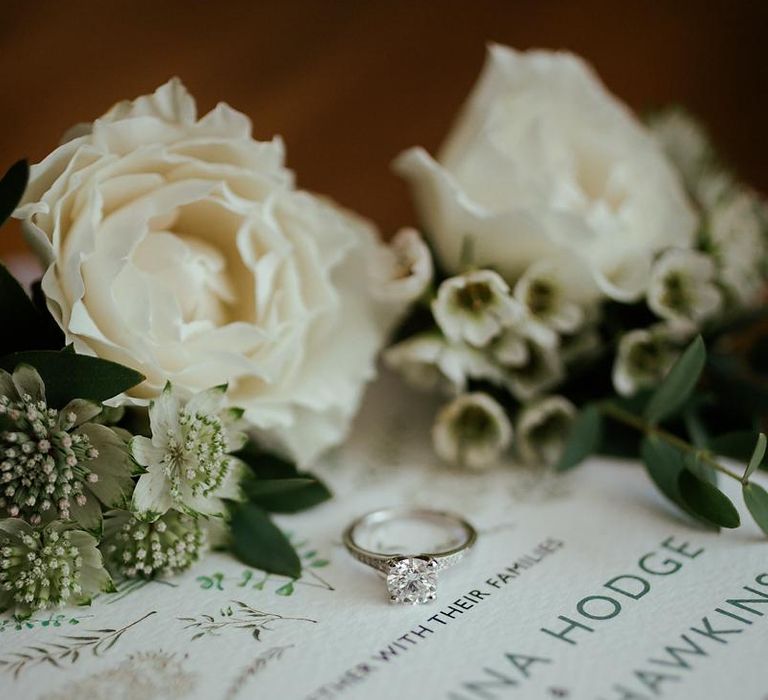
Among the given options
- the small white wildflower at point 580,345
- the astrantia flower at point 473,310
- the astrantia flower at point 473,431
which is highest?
the astrantia flower at point 473,310

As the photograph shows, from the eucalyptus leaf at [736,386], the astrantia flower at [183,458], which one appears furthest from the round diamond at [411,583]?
the eucalyptus leaf at [736,386]

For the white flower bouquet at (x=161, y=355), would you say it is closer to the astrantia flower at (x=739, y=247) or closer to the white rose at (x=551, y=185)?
the white rose at (x=551, y=185)

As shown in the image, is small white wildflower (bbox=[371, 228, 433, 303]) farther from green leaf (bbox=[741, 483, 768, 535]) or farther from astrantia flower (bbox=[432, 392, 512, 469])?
green leaf (bbox=[741, 483, 768, 535])

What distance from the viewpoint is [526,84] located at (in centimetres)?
67

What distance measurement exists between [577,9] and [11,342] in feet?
2.89

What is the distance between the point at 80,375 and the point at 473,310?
0.28 meters

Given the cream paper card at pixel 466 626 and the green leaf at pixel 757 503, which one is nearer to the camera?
the cream paper card at pixel 466 626

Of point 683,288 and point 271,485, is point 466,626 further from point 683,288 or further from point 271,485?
point 683,288

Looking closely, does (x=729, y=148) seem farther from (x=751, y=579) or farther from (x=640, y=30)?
(x=751, y=579)

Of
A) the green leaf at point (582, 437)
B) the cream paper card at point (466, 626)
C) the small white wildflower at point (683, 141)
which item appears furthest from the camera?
the small white wildflower at point (683, 141)

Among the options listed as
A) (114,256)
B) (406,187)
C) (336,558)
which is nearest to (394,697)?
(336,558)

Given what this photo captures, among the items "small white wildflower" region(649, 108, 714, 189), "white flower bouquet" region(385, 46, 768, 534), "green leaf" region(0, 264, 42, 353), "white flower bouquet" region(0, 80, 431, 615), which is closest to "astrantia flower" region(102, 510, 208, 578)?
"white flower bouquet" region(0, 80, 431, 615)

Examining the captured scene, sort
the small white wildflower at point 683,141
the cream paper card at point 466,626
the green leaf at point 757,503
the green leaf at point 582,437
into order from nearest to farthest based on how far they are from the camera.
Answer: the cream paper card at point 466,626 → the green leaf at point 757,503 → the green leaf at point 582,437 → the small white wildflower at point 683,141

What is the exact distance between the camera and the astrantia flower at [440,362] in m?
0.61
